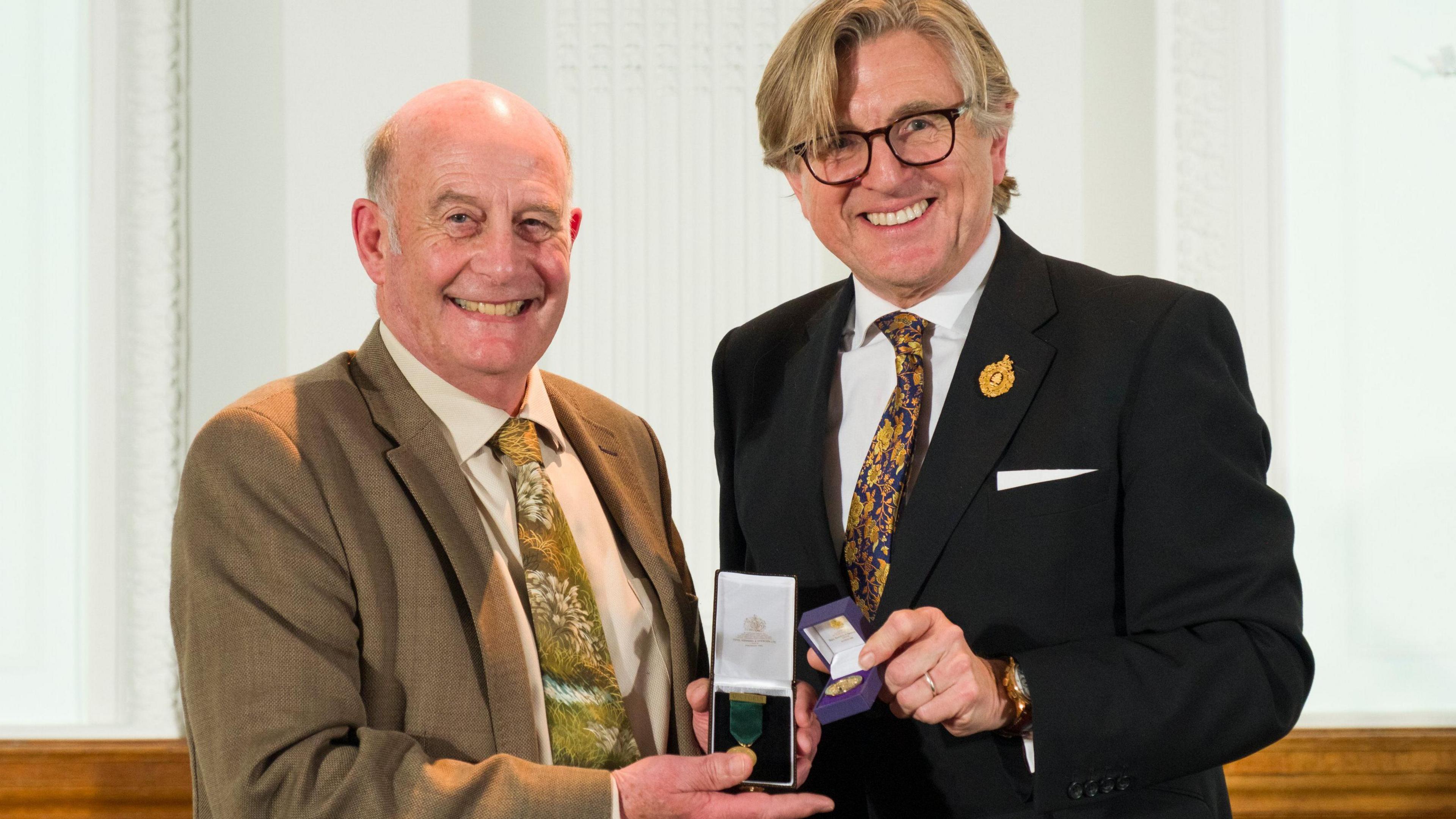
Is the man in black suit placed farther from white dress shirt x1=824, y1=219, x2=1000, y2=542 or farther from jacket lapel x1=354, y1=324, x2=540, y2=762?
jacket lapel x1=354, y1=324, x2=540, y2=762

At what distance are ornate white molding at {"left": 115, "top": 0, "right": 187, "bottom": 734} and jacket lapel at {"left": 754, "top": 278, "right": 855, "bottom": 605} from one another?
6.55 feet

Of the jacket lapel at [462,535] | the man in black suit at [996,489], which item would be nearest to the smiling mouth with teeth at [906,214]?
the man in black suit at [996,489]

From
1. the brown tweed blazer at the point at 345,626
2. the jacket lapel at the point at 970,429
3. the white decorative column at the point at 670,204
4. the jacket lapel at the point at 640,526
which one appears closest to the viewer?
the brown tweed blazer at the point at 345,626

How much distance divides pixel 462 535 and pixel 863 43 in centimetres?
102

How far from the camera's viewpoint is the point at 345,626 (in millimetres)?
1583

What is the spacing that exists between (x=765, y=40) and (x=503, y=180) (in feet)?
6.22

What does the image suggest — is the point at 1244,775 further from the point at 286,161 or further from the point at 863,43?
the point at 286,161

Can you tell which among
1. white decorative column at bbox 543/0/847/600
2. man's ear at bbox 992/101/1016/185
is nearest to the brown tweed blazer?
man's ear at bbox 992/101/1016/185

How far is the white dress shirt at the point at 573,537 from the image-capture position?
70.3 inches

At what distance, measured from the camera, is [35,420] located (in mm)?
3395

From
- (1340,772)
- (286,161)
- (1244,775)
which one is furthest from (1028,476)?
(286,161)

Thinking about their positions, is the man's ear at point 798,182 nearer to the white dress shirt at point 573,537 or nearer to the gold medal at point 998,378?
the gold medal at point 998,378

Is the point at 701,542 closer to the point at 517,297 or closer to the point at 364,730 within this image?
the point at 517,297

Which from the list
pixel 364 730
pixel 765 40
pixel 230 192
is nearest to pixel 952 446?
pixel 364 730
